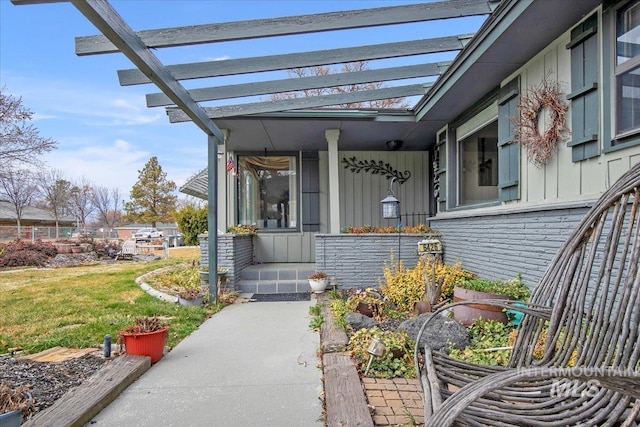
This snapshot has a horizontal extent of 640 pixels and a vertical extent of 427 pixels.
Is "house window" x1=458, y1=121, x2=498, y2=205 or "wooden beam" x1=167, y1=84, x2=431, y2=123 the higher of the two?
"wooden beam" x1=167, y1=84, x2=431, y2=123

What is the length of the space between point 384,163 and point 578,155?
4.53 meters

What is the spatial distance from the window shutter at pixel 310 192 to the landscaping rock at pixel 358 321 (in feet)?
11.9

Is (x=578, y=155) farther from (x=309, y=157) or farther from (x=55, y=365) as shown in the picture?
Result: (x=309, y=157)

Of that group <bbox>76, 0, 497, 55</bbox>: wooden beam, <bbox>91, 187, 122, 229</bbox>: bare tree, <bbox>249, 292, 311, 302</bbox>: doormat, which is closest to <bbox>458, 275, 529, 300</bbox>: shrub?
<bbox>249, 292, 311, 302</bbox>: doormat

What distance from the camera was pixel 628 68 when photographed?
94.0 inches

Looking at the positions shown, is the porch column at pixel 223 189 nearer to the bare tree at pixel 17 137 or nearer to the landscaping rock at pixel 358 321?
the landscaping rock at pixel 358 321

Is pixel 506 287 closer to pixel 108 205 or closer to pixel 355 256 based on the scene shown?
pixel 355 256

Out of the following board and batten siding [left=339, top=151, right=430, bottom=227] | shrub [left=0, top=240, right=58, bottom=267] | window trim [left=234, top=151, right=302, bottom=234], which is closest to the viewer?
window trim [left=234, top=151, right=302, bottom=234]

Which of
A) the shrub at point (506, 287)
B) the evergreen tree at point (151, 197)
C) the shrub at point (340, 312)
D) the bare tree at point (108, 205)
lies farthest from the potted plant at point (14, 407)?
the bare tree at point (108, 205)

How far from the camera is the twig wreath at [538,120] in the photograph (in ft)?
10.1

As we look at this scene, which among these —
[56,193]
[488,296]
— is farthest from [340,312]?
[56,193]

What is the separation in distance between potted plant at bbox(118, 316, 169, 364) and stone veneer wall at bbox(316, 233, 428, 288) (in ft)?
9.43

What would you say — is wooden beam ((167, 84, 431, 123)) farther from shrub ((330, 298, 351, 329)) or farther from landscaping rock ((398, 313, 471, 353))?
landscaping rock ((398, 313, 471, 353))

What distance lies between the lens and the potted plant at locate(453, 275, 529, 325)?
3240 mm
